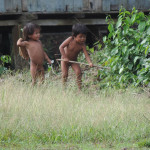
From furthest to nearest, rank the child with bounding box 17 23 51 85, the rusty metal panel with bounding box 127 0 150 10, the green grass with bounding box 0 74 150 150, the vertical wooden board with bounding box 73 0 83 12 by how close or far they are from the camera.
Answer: the rusty metal panel with bounding box 127 0 150 10 < the vertical wooden board with bounding box 73 0 83 12 < the child with bounding box 17 23 51 85 < the green grass with bounding box 0 74 150 150

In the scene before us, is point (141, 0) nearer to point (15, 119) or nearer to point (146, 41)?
point (146, 41)

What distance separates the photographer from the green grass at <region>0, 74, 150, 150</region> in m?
4.10

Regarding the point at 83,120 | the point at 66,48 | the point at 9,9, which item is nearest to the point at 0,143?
the point at 83,120

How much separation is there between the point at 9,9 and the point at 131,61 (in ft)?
12.7

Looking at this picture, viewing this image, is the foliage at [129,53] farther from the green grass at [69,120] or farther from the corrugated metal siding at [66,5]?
the corrugated metal siding at [66,5]

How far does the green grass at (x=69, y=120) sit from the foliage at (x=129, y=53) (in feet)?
2.57

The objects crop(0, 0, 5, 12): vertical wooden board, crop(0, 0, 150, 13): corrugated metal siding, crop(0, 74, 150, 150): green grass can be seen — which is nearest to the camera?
crop(0, 74, 150, 150): green grass

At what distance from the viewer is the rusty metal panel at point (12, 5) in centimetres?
967

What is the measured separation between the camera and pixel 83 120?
15.5ft

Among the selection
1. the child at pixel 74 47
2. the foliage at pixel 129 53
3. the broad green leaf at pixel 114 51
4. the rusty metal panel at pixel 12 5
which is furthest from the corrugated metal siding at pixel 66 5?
the broad green leaf at pixel 114 51

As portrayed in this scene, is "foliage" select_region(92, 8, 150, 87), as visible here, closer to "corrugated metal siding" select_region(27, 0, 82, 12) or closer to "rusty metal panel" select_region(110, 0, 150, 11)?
"corrugated metal siding" select_region(27, 0, 82, 12)

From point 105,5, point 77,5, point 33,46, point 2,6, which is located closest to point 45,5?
point 77,5

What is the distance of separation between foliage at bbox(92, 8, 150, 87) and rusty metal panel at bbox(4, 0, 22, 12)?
3.12 m

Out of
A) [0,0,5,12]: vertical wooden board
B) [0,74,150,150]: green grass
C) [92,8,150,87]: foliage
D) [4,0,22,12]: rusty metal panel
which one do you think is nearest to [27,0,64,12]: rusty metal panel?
[4,0,22,12]: rusty metal panel
